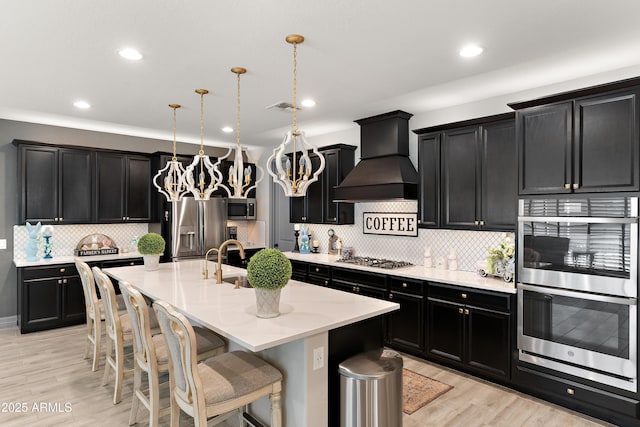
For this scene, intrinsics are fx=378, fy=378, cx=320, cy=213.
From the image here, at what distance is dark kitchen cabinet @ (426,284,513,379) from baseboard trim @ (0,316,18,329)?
18.6ft

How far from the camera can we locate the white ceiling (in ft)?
7.70

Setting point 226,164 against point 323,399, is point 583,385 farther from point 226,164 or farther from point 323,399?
point 226,164

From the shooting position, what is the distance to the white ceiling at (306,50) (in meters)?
2.35

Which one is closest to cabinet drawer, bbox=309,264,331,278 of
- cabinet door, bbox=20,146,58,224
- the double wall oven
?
the double wall oven

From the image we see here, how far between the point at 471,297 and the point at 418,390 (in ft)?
3.35

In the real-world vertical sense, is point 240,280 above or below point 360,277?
above

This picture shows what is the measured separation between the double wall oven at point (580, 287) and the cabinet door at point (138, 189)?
5500mm

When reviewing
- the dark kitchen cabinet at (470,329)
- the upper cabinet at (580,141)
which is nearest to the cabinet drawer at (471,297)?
the dark kitchen cabinet at (470,329)

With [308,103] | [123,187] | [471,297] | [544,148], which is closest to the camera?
[544,148]

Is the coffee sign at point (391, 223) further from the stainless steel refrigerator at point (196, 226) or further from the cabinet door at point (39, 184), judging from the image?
the cabinet door at point (39, 184)

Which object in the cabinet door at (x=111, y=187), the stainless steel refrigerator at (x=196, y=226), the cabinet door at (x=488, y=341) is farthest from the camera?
the stainless steel refrigerator at (x=196, y=226)

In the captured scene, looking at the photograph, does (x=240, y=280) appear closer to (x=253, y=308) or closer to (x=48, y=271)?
(x=253, y=308)

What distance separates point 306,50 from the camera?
9.63 ft

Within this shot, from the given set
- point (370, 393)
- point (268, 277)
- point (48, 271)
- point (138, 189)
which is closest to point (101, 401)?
point (268, 277)
